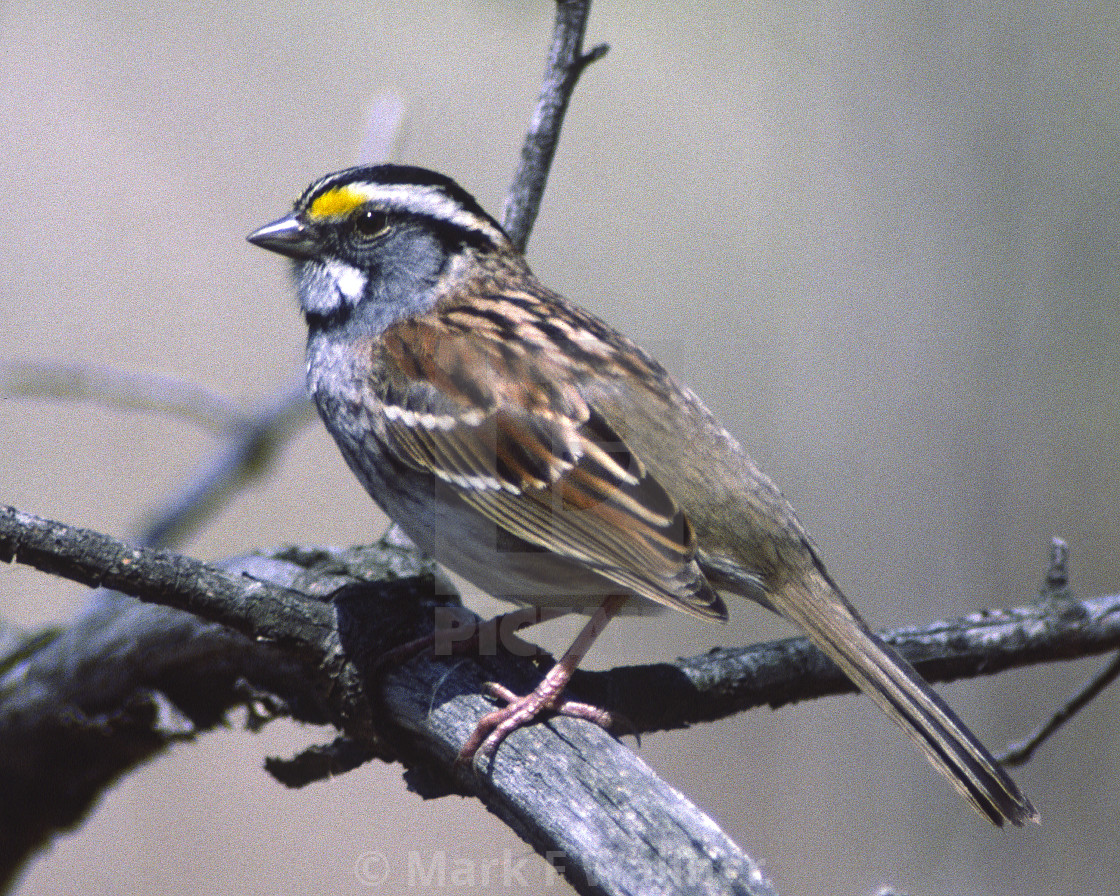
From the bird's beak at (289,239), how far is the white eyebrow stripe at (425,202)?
0.52ft

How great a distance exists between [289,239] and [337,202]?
15cm

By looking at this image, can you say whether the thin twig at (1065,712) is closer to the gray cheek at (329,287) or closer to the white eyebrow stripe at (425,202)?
the white eyebrow stripe at (425,202)

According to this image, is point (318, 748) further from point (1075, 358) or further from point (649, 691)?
point (1075, 358)

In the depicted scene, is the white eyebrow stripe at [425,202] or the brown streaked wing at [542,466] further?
the white eyebrow stripe at [425,202]

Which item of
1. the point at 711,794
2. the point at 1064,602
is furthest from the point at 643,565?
the point at 711,794

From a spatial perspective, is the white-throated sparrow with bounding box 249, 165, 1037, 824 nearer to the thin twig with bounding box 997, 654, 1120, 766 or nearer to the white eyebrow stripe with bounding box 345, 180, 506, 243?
the white eyebrow stripe with bounding box 345, 180, 506, 243

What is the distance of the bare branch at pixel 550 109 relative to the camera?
2.58m

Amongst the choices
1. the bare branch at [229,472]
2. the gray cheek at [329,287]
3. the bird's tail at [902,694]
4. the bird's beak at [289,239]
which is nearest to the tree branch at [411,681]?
the bird's tail at [902,694]

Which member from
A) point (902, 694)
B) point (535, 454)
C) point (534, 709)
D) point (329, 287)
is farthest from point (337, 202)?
point (902, 694)

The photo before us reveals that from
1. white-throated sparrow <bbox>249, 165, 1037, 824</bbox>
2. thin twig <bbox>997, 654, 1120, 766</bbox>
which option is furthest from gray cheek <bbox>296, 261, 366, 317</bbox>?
thin twig <bbox>997, 654, 1120, 766</bbox>

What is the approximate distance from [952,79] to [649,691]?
3398 millimetres

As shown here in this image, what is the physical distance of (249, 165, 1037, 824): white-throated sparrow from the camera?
2066 millimetres

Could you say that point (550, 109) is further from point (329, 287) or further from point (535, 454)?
point (535, 454)

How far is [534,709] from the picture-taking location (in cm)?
200
